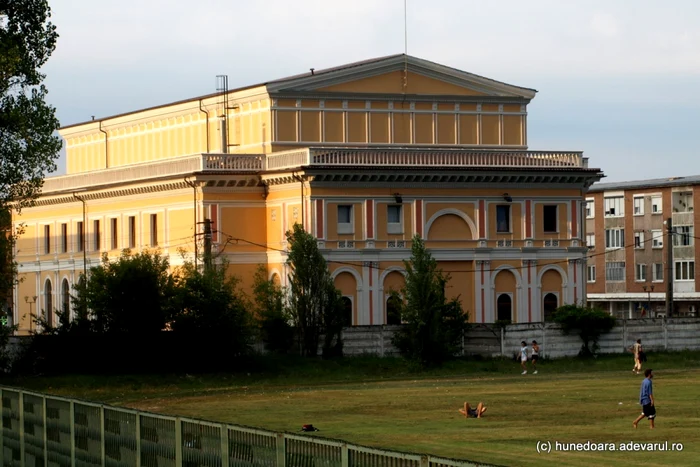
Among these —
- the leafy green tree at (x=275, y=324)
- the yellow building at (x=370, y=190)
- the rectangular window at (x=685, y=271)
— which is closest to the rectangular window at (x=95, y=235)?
the yellow building at (x=370, y=190)

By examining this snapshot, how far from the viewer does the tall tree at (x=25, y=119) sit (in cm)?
5372

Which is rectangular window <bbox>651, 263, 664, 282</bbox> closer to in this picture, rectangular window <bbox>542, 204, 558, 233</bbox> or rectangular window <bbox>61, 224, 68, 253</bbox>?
rectangular window <bbox>542, 204, 558, 233</bbox>

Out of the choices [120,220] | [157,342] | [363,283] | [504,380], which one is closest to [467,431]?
[504,380]

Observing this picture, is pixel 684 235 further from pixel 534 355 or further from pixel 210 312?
pixel 210 312

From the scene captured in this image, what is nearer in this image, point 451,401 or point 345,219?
point 451,401

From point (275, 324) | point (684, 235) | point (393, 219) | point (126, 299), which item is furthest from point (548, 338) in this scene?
point (684, 235)

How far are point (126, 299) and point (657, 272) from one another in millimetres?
66538

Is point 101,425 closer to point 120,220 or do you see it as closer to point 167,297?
point 167,297

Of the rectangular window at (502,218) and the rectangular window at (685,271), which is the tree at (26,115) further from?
the rectangular window at (685,271)

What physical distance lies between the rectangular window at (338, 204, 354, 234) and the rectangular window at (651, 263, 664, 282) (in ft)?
152

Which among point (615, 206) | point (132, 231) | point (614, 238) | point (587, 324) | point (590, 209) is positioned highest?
point (615, 206)

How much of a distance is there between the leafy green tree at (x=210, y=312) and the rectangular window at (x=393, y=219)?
58.2 ft

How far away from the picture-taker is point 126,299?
60094 mm

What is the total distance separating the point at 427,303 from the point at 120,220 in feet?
93.4
